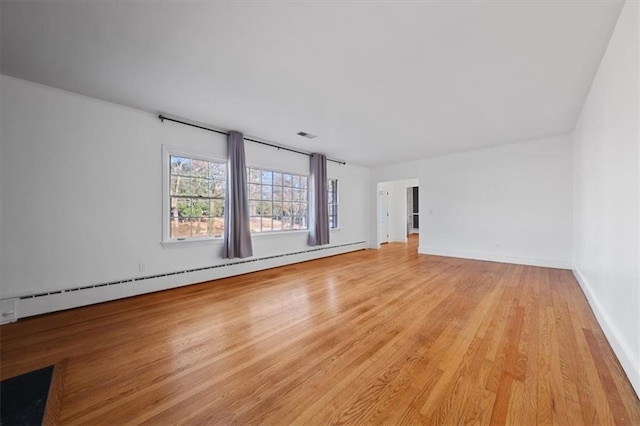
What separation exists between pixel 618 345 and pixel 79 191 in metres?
5.48

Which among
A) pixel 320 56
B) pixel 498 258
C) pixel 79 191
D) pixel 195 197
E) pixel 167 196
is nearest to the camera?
pixel 320 56

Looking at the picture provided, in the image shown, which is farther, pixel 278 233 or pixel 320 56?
pixel 278 233

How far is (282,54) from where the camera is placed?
2240mm

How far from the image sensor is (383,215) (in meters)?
8.70

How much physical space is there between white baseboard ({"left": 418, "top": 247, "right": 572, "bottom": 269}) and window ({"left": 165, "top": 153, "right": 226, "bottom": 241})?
5.25 metres

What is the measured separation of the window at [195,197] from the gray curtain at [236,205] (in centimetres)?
17

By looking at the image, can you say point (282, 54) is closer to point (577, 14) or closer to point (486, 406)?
point (577, 14)

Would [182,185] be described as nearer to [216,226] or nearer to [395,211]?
[216,226]

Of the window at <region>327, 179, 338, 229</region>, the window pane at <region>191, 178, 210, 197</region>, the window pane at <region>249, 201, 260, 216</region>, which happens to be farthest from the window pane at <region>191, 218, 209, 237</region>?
the window at <region>327, 179, 338, 229</region>

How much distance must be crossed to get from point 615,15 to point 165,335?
4.47 meters

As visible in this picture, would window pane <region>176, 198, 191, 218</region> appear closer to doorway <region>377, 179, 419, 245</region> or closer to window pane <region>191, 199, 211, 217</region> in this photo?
window pane <region>191, 199, 211, 217</region>

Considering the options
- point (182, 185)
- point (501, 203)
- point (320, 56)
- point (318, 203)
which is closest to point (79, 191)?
point (182, 185)

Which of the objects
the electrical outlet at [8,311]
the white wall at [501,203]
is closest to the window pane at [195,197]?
the electrical outlet at [8,311]

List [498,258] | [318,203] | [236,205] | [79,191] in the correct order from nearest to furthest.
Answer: [79,191]
[236,205]
[498,258]
[318,203]
